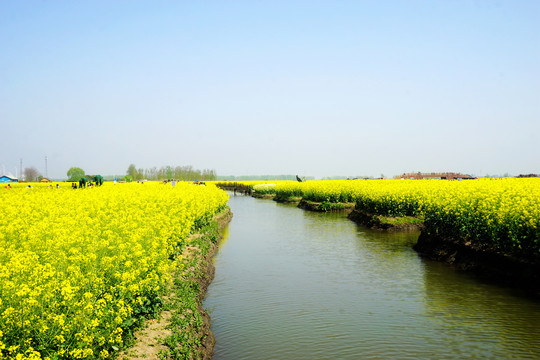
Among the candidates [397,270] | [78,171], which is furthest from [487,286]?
[78,171]

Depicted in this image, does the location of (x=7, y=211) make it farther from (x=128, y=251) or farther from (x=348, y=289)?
(x=348, y=289)

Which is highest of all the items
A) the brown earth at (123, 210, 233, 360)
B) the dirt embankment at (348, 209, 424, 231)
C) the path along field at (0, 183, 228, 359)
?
the path along field at (0, 183, 228, 359)

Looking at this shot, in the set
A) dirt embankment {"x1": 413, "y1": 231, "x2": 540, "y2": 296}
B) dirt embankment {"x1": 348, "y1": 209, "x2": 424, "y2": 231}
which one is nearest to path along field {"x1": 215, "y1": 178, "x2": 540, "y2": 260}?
dirt embankment {"x1": 413, "y1": 231, "x2": 540, "y2": 296}

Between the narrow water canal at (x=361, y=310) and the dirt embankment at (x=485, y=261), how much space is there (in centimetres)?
54

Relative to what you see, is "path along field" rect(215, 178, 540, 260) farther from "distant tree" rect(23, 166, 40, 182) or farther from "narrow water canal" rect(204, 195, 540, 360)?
"distant tree" rect(23, 166, 40, 182)

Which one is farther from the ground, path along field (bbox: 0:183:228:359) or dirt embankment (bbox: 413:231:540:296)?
path along field (bbox: 0:183:228:359)

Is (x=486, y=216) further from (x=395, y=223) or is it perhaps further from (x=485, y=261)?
(x=395, y=223)

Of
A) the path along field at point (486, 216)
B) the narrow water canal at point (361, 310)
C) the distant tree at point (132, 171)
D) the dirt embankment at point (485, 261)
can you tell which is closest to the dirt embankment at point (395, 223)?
the path along field at point (486, 216)

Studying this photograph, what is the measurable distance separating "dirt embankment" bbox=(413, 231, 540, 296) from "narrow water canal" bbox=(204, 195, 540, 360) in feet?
1.77

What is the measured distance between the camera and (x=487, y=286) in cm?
1495

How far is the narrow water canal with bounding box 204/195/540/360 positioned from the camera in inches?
405

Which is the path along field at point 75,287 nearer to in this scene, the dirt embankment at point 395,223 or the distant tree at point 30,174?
the dirt embankment at point 395,223

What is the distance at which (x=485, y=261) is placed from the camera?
646 inches

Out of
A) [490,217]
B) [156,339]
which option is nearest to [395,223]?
[490,217]
